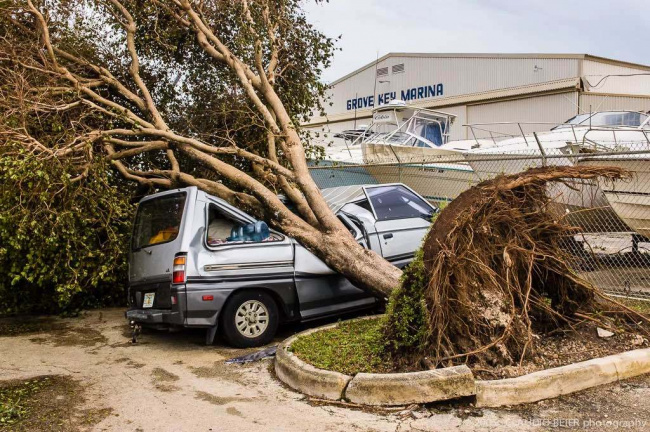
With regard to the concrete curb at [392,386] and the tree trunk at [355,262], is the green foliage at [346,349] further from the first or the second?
the tree trunk at [355,262]

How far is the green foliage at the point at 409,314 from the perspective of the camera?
544 cm

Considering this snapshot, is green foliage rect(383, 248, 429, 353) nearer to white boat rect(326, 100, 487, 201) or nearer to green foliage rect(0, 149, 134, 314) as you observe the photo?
green foliage rect(0, 149, 134, 314)

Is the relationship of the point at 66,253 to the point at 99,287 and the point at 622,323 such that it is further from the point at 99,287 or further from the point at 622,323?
the point at 622,323

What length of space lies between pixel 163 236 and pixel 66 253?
159 centimetres

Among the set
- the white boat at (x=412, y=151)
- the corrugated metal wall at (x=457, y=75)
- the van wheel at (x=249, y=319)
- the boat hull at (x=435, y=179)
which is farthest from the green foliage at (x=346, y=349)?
the corrugated metal wall at (x=457, y=75)

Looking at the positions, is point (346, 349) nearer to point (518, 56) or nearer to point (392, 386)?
point (392, 386)

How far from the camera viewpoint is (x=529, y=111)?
22578mm

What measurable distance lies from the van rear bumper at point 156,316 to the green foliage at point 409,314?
98.5 inches

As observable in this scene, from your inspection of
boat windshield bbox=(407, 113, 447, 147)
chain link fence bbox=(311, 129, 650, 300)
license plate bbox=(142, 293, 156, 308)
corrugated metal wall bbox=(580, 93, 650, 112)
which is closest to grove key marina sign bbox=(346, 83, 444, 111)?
corrugated metal wall bbox=(580, 93, 650, 112)

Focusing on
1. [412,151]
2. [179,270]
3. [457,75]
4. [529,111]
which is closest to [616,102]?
[529,111]

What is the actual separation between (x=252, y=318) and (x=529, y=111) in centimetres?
1841

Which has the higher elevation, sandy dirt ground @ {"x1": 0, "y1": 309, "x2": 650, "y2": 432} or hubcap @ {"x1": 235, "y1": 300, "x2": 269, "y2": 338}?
hubcap @ {"x1": 235, "y1": 300, "x2": 269, "y2": 338}

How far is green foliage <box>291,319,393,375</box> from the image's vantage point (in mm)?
5520

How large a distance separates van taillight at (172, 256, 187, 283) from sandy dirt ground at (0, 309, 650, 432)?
94 cm
